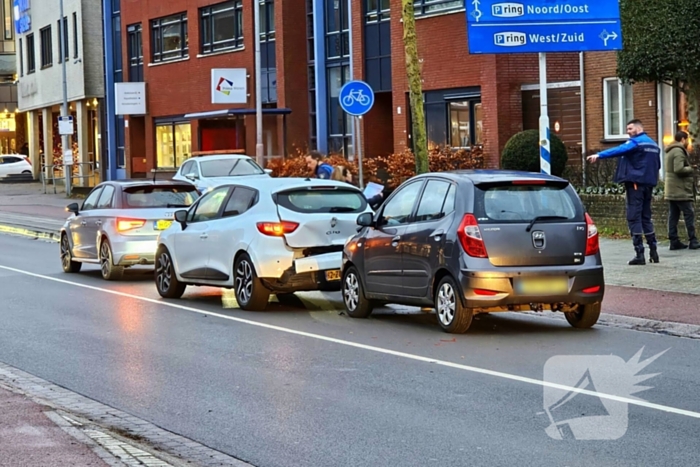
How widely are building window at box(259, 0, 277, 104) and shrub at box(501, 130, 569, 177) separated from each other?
51.7 ft

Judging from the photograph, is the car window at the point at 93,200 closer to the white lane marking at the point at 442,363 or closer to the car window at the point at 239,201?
the white lane marking at the point at 442,363

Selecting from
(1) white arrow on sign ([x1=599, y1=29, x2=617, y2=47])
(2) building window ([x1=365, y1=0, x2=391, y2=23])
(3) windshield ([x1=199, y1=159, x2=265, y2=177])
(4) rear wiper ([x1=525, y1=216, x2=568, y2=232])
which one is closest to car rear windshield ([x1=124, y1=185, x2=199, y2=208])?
(1) white arrow on sign ([x1=599, y1=29, x2=617, y2=47])

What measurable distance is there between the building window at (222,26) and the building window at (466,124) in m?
13.6

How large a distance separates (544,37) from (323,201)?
5.49 metres

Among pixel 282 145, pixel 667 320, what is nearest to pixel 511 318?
pixel 667 320

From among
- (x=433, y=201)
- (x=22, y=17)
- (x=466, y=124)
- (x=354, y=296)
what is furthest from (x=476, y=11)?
(x=22, y=17)

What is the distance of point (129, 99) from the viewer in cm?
5312

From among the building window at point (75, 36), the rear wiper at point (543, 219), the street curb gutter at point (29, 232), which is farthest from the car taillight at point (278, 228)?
the building window at point (75, 36)

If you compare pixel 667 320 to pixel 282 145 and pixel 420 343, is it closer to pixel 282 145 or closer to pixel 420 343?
pixel 420 343

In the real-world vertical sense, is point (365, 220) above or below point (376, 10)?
below

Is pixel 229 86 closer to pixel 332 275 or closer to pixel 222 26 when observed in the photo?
pixel 222 26

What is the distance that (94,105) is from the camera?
60281mm

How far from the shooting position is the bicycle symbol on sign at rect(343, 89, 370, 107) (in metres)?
22.1

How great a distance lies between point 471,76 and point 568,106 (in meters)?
2.82
